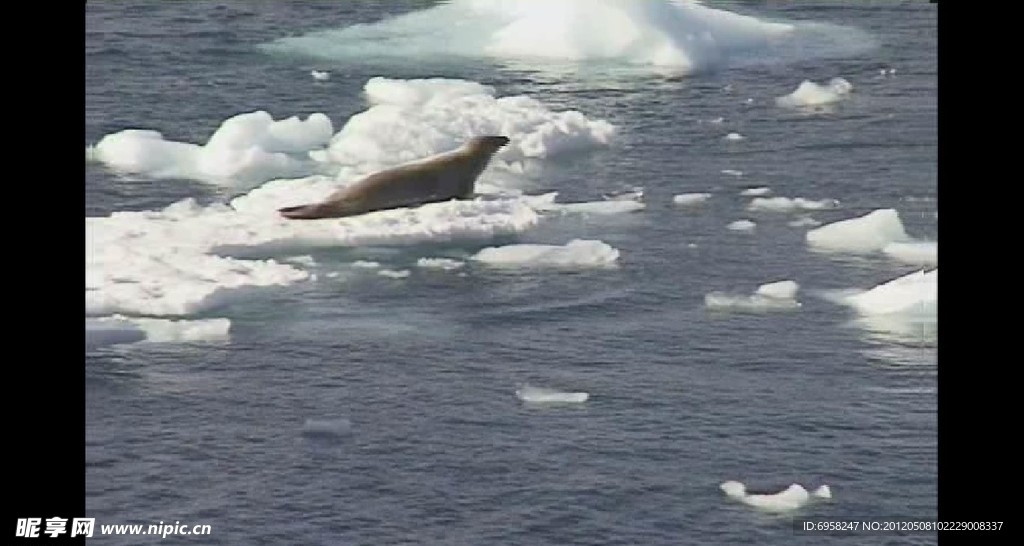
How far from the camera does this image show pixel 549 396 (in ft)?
53.8

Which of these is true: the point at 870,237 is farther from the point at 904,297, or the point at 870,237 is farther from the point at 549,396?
the point at 549,396

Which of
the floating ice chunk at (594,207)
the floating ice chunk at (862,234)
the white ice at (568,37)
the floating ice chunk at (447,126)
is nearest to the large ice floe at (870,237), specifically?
the floating ice chunk at (862,234)

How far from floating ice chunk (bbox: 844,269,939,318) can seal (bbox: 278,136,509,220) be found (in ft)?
12.2

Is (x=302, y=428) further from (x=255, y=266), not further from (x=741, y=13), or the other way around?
(x=741, y=13)

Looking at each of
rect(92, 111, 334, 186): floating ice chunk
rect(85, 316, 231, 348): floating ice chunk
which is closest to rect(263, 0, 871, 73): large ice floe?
rect(92, 111, 334, 186): floating ice chunk

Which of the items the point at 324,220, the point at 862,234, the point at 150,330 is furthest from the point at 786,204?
the point at 150,330

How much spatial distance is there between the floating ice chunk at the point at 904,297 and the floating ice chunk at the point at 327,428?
4.62 meters

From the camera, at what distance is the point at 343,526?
14.7m

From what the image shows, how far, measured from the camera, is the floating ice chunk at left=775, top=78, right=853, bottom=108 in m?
22.6

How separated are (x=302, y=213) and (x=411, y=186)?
42.7 inches

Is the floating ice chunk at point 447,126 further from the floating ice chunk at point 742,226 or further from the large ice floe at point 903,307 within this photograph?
the large ice floe at point 903,307

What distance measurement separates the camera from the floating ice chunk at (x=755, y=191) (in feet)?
66.9

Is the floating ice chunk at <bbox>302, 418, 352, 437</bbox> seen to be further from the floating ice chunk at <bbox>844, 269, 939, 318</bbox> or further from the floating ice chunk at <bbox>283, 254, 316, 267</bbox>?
the floating ice chunk at <bbox>844, 269, 939, 318</bbox>
